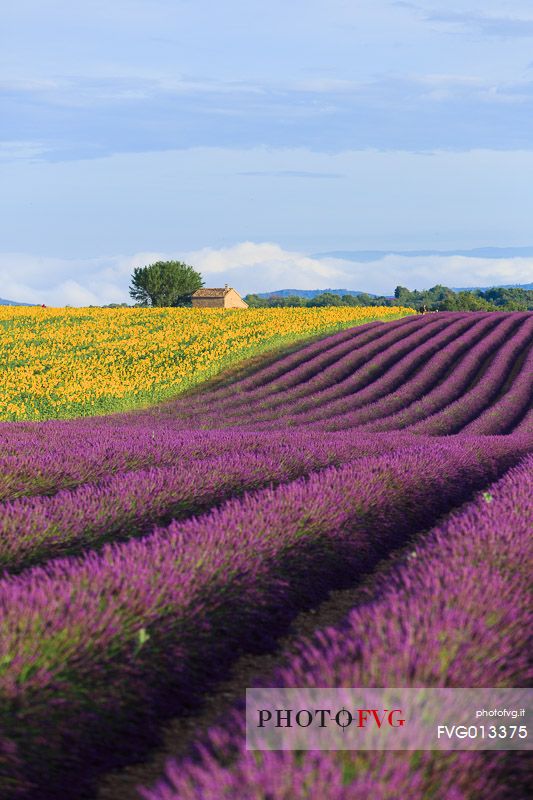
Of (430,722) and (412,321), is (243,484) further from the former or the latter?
(412,321)

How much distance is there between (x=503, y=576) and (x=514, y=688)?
1105 millimetres

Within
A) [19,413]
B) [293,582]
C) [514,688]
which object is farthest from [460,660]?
[19,413]

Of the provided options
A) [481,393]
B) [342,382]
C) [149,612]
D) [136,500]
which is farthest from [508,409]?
[149,612]

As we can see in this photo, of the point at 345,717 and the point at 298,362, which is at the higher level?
the point at 298,362

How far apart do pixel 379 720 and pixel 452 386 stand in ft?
79.1

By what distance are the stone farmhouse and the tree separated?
2.49 m

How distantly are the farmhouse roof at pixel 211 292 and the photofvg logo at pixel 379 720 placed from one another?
79706mm

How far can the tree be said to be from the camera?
88.5m

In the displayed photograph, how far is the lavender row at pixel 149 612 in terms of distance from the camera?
3834mm

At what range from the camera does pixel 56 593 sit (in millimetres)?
4430

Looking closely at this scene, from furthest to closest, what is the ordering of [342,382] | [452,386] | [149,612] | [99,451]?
[342,382] < [452,386] < [99,451] < [149,612]

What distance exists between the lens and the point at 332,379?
2778 cm

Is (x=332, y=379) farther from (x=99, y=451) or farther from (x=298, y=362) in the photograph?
(x=99, y=451)

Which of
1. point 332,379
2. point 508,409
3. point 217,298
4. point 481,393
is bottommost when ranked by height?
point 508,409
